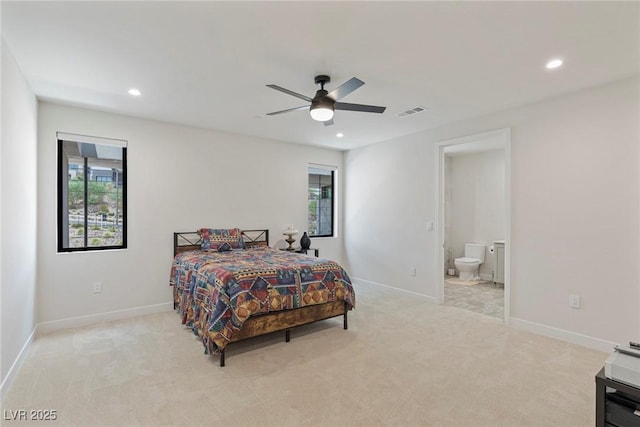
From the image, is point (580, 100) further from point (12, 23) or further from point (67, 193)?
point (67, 193)

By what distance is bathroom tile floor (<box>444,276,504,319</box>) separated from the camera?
4.47 metres

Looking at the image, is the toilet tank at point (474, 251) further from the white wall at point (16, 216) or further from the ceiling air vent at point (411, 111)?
the white wall at point (16, 216)

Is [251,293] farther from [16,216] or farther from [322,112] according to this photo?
[16,216]

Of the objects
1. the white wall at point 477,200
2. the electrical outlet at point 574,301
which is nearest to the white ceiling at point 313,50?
the electrical outlet at point 574,301

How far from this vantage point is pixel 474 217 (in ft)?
22.1

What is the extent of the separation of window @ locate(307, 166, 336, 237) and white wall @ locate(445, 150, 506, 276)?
2.72m

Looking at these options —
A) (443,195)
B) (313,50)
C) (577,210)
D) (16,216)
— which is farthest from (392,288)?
(16,216)

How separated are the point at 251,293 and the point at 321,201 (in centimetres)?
367

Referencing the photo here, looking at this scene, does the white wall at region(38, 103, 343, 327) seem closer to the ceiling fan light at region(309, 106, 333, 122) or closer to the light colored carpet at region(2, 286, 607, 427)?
the light colored carpet at region(2, 286, 607, 427)

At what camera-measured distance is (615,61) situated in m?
2.67

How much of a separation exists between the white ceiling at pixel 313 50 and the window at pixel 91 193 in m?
0.60

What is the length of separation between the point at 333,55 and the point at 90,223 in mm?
3664

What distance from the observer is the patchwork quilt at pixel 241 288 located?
2.81 meters

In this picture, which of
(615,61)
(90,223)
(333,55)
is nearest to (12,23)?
(333,55)
